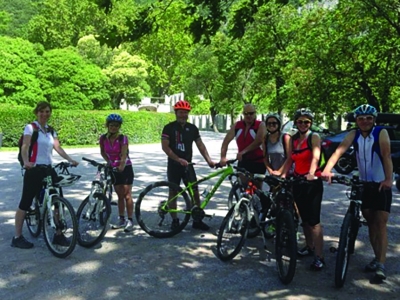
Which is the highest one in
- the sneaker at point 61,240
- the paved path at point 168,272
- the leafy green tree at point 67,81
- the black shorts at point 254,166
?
the leafy green tree at point 67,81

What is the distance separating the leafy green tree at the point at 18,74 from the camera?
32.7m

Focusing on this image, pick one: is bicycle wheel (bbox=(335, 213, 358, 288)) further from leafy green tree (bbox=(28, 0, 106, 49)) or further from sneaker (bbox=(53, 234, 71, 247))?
leafy green tree (bbox=(28, 0, 106, 49))

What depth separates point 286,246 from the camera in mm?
4582

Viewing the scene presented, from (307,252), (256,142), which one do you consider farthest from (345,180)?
(256,142)

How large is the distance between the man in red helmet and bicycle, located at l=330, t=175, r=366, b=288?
2.19m

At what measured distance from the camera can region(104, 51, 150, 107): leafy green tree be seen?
44469 millimetres

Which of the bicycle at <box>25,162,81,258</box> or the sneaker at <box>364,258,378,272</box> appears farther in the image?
the bicycle at <box>25,162,81,258</box>

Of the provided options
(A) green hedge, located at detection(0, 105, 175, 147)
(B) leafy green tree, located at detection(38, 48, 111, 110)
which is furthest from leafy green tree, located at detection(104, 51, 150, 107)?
(A) green hedge, located at detection(0, 105, 175, 147)

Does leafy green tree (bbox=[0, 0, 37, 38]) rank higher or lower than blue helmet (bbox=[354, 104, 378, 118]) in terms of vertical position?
higher

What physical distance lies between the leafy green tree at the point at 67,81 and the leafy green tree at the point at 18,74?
0.88m

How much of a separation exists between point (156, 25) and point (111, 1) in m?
1.12

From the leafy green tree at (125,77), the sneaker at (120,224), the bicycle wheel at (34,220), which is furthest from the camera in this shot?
the leafy green tree at (125,77)

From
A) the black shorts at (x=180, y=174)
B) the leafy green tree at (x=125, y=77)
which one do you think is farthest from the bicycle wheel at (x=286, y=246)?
the leafy green tree at (x=125, y=77)

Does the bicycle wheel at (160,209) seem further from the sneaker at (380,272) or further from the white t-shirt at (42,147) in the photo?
the sneaker at (380,272)
